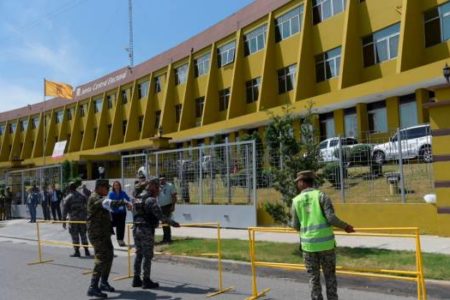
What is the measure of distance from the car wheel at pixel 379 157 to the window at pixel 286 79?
2051 centimetres

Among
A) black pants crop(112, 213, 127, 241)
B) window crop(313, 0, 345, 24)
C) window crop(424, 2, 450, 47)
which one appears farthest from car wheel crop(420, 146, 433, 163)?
window crop(313, 0, 345, 24)

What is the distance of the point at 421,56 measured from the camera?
25.8 m

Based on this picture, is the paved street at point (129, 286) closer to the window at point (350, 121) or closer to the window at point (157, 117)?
the window at point (350, 121)

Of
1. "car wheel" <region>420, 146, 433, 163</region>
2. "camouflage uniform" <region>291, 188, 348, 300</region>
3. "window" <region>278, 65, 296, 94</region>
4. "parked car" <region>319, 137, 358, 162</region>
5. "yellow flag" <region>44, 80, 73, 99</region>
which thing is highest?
"yellow flag" <region>44, 80, 73, 99</region>

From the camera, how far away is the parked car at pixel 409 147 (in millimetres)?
12780

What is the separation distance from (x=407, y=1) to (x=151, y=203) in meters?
20.4

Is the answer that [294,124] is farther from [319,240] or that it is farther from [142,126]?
[142,126]

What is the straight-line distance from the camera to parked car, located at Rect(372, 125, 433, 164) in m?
12.8

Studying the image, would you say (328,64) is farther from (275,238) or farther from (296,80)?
(275,238)

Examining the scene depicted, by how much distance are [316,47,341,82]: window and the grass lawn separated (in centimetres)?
1905

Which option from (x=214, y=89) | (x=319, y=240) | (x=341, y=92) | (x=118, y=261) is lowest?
(x=118, y=261)

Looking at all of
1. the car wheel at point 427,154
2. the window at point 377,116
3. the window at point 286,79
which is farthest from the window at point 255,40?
the car wheel at point 427,154

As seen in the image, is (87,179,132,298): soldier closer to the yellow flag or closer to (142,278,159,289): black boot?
(142,278,159,289): black boot

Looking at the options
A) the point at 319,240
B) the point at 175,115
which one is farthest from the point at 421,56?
the point at 175,115
